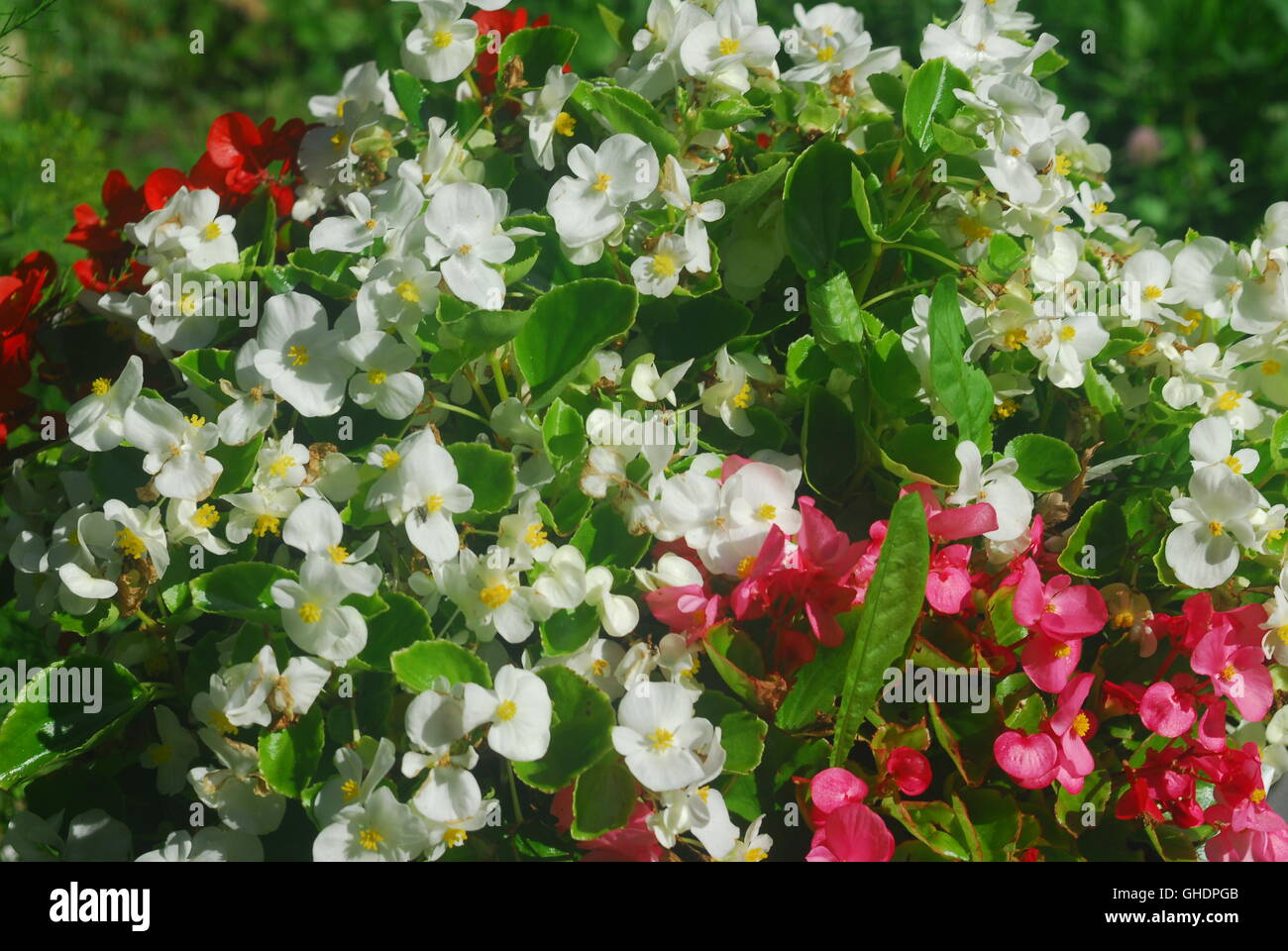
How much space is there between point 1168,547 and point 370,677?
646 mm

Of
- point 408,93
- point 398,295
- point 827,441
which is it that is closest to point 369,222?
point 398,295

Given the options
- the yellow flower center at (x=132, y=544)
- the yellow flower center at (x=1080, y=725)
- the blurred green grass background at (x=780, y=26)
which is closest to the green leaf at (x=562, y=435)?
the yellow flower center at (x=132, y=544)

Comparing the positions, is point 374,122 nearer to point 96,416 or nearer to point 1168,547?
point 96,416

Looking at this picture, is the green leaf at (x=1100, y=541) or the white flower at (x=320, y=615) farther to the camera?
the green leaf at (x=1100, y=541)

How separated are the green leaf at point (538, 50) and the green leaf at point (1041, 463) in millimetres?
559

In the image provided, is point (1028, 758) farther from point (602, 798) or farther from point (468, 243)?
point (468, 243)

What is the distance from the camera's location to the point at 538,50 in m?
1.15

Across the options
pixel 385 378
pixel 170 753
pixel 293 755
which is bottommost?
pixel 170 753

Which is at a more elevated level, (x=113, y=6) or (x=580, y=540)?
(x=580, y=540)

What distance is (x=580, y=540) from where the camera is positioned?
3.12ft

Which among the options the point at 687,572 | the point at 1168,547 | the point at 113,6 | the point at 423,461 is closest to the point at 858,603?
the point at 687,572

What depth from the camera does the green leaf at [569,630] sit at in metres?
0.92

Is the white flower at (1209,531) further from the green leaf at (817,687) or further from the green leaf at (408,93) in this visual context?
the green leaf at (408,93)

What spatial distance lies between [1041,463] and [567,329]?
423mm
